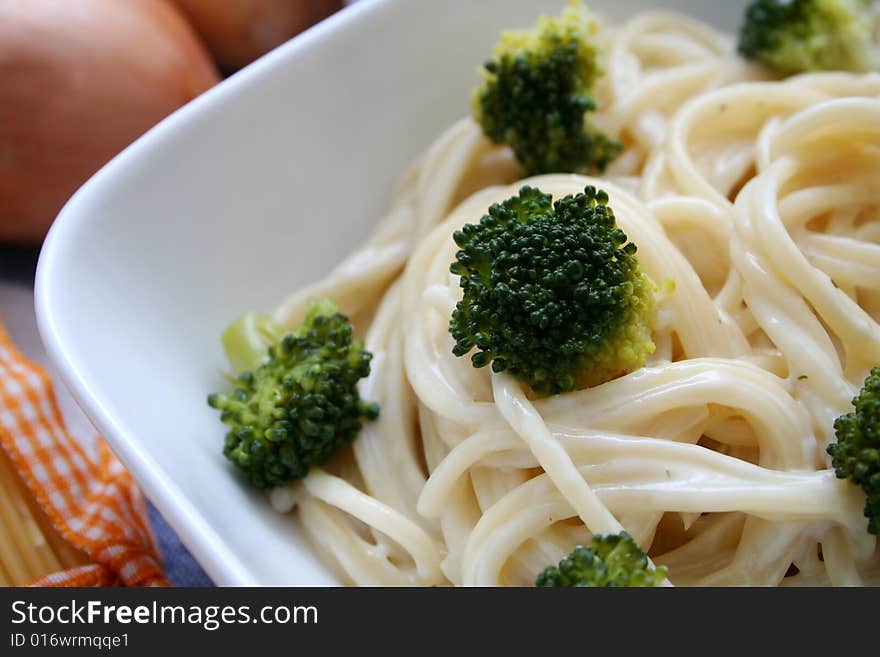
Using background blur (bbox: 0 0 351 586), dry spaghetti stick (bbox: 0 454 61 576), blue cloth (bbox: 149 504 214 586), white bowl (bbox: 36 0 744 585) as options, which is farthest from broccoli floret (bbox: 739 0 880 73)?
dry spaghetti stick (bbox: 0 454 61 576)

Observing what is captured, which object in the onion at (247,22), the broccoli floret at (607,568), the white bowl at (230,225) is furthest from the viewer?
the onion at (247,22)

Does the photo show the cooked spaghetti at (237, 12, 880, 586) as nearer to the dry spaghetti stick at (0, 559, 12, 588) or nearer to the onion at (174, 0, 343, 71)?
the dry spaghetti stick at (0, 559, 12, 588)

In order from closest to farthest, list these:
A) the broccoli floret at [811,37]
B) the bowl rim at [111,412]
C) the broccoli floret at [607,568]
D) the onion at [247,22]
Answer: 1. the broccoli floret at [607,568]
2. the bowl rim at [111,412]
3. the broccoli floret at [811,37]
4. the onion at [247,22]

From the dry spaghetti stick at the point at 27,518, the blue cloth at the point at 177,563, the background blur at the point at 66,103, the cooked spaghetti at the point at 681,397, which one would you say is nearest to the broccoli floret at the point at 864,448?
the cooked spaghetti at the point at 681,397

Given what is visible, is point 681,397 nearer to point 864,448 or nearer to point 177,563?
point 864,448

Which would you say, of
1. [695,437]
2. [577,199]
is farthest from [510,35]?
[695,437]

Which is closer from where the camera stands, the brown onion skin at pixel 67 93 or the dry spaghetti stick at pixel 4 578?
the dry spaghetti stick at pixel 4 578

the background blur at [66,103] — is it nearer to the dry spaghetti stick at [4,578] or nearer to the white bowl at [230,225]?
the dry spaghetti stick at [4,578]
